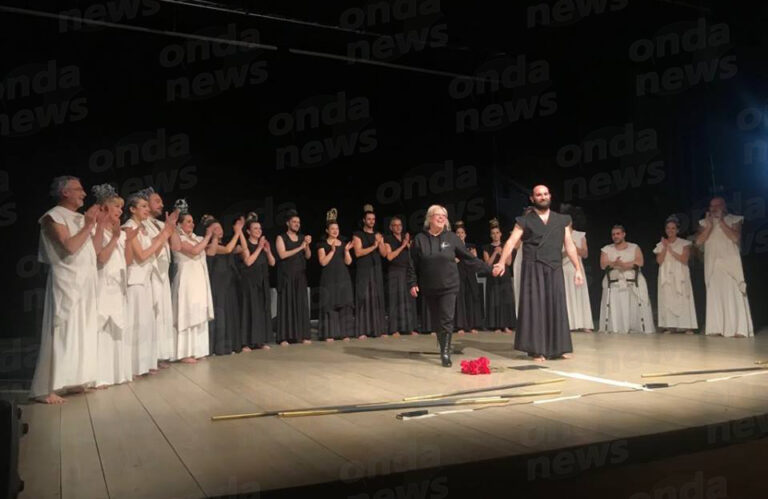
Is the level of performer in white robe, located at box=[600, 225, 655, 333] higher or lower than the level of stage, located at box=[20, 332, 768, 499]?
higher

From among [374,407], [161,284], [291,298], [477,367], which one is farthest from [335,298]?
[374,407]

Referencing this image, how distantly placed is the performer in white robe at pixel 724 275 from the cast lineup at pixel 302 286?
0.01m

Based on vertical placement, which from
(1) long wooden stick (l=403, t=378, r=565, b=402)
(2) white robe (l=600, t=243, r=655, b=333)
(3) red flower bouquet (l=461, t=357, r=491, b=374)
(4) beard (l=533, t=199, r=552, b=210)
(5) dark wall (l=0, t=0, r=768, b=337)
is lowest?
(1) long wooden stick (l=403, t=378, r=565, b=402)

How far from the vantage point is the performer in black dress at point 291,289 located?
25.5 ft

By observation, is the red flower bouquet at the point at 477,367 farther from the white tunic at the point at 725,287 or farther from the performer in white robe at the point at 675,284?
the performer in white robe at the point at 675,284

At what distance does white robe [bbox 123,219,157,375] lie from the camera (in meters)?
5.39

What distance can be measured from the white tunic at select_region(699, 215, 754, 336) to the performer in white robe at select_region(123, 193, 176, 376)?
21.1 feet

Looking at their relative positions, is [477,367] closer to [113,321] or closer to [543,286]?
[543,286]

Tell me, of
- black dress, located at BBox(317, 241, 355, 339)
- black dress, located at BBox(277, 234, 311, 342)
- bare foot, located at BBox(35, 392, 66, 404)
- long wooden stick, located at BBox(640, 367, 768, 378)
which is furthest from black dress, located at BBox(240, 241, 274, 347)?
long wooden stick, located at BBox(640, 367, 768, 378)

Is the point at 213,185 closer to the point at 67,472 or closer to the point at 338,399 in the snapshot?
the point at 338,399

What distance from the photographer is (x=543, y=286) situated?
18.9 ft

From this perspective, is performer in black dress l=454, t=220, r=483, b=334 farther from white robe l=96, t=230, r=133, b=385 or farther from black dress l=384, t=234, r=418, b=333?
white robe l=96, t=230, r=133, b=385

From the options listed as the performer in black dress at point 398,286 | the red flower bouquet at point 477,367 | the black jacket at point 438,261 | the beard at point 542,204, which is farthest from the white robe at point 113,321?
the performer in black dress at point 398,286

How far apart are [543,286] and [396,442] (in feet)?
10.5
